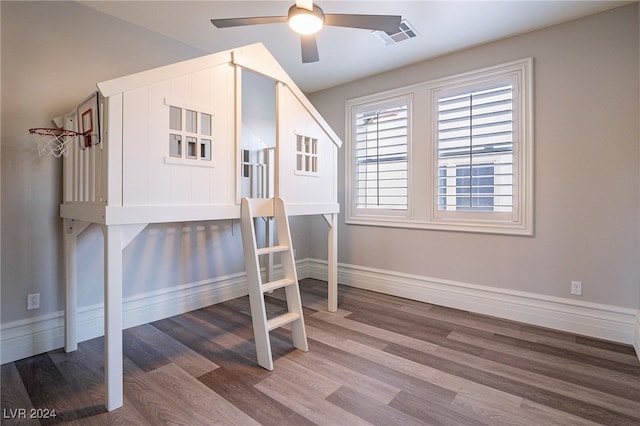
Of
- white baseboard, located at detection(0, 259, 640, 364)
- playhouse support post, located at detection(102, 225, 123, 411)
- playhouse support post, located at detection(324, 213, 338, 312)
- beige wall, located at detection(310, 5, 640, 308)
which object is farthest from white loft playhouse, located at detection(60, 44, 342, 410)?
beige wall, located at detection(310, 5, 640, 308)

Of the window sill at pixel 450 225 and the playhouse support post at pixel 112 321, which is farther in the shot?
the window sill at pixel 450 225

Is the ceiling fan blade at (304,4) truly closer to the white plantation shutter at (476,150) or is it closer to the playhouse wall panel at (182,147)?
the playhouse wall panel at (182,147)

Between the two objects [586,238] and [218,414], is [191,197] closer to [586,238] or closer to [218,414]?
[218,414]

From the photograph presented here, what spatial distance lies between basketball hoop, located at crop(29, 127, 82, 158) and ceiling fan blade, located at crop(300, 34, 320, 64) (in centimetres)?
179

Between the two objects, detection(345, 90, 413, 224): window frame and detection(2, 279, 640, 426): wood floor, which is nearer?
detection(2, 279, 640, 426): wood floor

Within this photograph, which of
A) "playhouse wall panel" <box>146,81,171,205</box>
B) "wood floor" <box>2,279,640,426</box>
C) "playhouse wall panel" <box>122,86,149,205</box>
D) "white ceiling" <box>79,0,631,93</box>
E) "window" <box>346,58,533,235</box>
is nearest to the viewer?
"wood floor" <box>2,279,640,426</box>

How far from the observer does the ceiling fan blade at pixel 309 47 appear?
2.23 metres

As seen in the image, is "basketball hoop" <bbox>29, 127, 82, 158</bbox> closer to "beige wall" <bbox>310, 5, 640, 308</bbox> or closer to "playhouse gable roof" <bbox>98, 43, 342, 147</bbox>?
"playhouse gable roof" <bbox>98, 43, 342, 147</bbox>

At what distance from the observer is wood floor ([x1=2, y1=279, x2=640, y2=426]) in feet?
5.62

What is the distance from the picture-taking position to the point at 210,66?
86.7 inches

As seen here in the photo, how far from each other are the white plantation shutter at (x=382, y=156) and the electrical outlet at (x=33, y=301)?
10.8 ft

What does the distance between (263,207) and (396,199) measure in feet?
6.16

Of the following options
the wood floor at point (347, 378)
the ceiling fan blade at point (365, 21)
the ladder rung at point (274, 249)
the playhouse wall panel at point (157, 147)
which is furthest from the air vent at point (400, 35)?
the wood floor at point (347, 378)

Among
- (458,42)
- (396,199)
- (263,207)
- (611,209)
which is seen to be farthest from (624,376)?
(458,42)
